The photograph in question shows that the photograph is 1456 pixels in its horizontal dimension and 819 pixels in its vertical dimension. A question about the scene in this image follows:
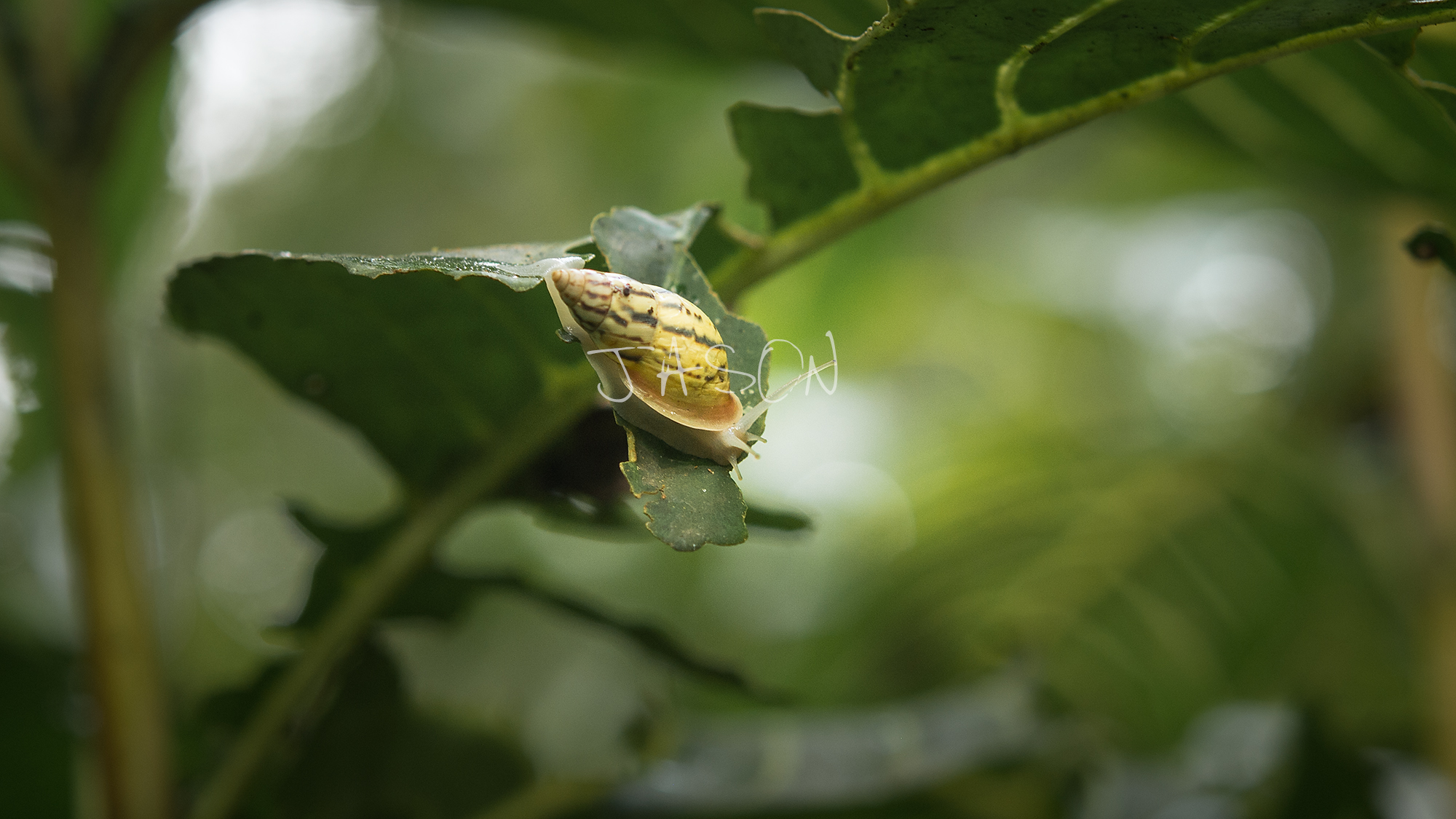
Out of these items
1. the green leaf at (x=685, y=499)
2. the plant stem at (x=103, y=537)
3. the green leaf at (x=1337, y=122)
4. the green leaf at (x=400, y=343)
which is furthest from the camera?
the green leaf at (x=1337, y=122)

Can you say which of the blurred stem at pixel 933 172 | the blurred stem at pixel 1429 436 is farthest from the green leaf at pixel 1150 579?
the blurred stem at pixel 933 172

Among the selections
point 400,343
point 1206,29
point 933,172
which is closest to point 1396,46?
point 1206,29

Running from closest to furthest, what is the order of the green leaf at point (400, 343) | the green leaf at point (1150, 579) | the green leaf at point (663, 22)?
the green leaf at point (400, 343) < the green leaf at point (663, 22) < the green leaf at point (1150, 579)

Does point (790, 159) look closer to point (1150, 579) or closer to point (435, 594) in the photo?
point (435, 594)

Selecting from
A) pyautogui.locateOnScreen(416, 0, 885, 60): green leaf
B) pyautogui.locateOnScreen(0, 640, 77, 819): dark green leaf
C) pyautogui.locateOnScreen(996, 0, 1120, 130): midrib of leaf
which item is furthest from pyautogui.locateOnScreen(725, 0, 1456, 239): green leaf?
pyautogui.locateOnScreen(0, 640, 77, 819): dark green leaf

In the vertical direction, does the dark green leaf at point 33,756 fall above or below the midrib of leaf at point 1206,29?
below

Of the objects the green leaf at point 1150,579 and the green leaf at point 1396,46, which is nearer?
the green leaf at point 1396,46

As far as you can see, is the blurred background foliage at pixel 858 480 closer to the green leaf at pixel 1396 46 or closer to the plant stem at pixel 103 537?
the plant stem at pixel 103 537
